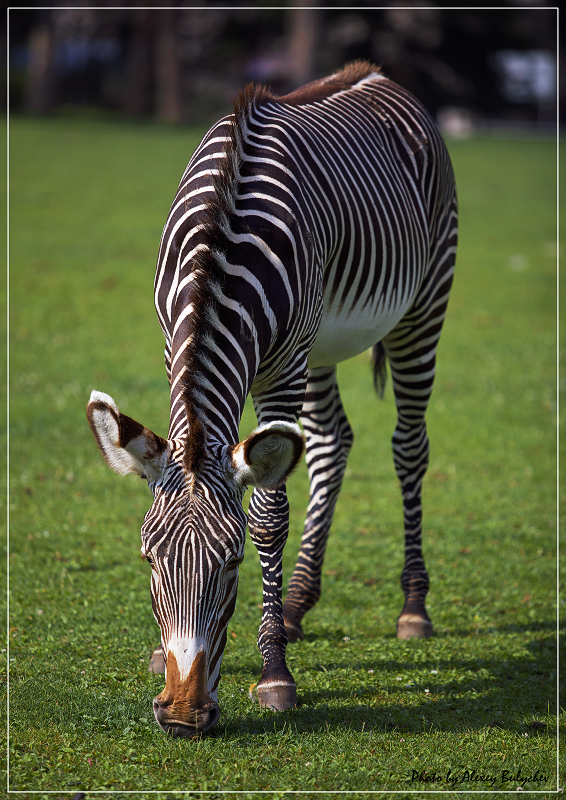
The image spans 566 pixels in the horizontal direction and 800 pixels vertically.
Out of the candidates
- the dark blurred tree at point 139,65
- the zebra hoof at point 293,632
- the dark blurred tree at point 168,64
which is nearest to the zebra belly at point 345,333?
the zebra hoof at point 293,632

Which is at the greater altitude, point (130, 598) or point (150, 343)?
point (150, 343)

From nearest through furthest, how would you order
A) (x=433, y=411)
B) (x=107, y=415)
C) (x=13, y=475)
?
(x=107, y=415)
(x=13, y=475)
(x=433, y=411)

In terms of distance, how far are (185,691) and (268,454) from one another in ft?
3.32

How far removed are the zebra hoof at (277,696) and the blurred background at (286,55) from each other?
3763cm

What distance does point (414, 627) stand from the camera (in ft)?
18.1

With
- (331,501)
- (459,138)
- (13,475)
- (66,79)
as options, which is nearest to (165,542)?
(331,501)

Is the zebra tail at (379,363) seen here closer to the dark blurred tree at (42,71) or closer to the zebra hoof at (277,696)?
the zebra hoof at (277,696)

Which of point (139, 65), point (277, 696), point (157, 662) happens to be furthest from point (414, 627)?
point (139, 65)

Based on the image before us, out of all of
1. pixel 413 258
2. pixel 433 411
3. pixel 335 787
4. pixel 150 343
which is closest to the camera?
pixel 335 787

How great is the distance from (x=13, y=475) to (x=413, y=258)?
5022mm

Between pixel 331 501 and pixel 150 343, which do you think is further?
pixel 150 343

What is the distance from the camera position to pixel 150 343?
13578 mm

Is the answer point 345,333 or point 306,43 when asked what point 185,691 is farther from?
point 306,43

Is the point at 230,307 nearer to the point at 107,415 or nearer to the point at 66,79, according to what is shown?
the point at 107,415
